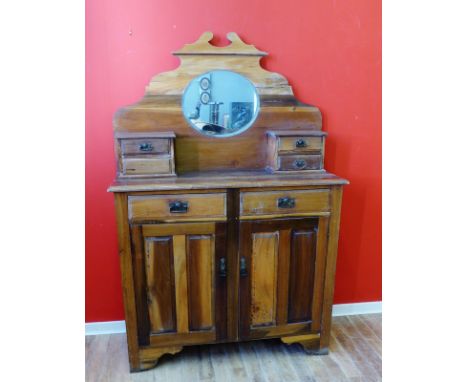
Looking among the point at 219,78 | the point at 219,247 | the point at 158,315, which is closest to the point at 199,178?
the point at 219,247

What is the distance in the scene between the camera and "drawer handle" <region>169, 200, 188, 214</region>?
1818 mm

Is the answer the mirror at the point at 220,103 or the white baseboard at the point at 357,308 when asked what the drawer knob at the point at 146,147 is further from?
the white baseboard at the point at 357,308

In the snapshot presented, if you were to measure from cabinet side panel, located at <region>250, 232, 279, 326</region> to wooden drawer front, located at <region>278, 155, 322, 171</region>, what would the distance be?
1.22 feet

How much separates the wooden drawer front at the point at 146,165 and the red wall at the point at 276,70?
1.01ft

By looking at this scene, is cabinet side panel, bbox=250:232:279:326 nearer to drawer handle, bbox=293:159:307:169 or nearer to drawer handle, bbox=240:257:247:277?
drawer handle, bbox=240:257:247:277

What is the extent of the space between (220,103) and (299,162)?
541mm

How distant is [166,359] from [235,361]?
0.38 metres

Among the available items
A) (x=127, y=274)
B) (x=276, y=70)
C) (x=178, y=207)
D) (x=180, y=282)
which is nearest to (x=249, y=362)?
(x=180, y=282)

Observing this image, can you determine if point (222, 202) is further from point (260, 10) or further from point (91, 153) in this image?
point (260, 10)

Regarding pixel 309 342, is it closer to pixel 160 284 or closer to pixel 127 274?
pixel 160 284

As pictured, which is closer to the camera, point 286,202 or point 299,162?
point 286,202

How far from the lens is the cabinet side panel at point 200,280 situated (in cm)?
189

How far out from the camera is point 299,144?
2072 millimetres

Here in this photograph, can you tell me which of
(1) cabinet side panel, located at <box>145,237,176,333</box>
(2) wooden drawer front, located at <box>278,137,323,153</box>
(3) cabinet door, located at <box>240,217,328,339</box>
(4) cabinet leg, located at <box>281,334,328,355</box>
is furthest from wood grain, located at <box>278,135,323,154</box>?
(4) cabinet leg, located at <box>281,334,328,355</box>
